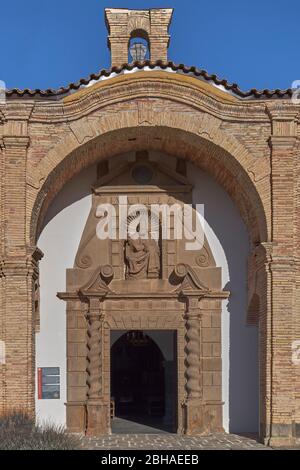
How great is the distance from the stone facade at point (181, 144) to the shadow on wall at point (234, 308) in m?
0.64

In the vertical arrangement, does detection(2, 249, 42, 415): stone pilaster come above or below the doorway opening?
above

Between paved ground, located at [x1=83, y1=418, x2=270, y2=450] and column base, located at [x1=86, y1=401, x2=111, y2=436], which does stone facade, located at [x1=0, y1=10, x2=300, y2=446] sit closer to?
column base, located at [x1=86, y1=401, x2=111, y2=436]

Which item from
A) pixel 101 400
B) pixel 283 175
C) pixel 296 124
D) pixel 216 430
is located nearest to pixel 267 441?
pixel 216 430

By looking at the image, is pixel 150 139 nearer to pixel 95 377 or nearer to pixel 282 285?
pixel 282 285

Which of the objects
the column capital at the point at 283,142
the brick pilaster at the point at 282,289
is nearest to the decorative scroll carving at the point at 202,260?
the brick pilaster at the point at 282,289

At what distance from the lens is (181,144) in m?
15.2

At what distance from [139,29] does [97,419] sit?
7.88m

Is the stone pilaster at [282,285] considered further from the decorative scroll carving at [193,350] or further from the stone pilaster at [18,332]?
the stone pilaster at [18,332]

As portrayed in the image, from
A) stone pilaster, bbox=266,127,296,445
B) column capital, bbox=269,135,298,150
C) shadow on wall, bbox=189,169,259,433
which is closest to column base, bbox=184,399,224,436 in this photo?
shadow on wall, bbox=189,169,259,433

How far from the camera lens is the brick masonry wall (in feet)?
45.3

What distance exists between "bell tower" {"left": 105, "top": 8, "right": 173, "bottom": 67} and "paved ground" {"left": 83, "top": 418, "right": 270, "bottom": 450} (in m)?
7.38

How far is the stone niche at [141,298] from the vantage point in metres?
15.2

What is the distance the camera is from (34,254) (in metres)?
14.3

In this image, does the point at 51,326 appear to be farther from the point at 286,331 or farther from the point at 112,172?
the point at 286,331
